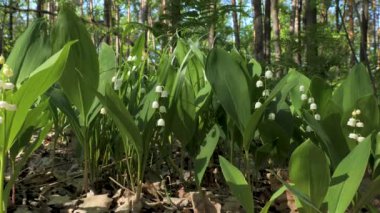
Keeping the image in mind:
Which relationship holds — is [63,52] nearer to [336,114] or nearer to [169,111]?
[169,111]

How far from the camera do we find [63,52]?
90cm

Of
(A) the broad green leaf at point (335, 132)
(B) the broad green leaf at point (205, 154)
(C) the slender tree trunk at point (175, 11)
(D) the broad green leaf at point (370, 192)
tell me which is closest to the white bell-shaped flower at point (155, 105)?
(B) the broad green leaf at point (205, 154)

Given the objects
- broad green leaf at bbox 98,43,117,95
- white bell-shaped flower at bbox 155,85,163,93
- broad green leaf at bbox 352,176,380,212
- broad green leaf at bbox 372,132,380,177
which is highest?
broad green leaf at bbox 98,43,117,95

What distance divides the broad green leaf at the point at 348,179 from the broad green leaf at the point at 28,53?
3.10ft

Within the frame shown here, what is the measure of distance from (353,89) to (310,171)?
0.57 metres

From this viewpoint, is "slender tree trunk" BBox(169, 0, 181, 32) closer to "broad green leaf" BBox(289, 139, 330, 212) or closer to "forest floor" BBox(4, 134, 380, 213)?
"forest floor" BBox(4, 134, 380, 213)

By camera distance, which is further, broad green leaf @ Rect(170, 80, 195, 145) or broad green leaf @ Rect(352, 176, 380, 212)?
broad green leaf @ Rect(170, 80, 195, 145)

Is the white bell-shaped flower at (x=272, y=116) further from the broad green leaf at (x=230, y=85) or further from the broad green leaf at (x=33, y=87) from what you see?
the broad green leaf at (x=33, y=87)

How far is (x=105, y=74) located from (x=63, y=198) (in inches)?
18.0

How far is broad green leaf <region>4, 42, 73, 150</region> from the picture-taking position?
922mm

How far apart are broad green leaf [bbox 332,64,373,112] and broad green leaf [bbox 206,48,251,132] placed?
379 millimetres

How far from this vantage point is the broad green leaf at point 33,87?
922mm

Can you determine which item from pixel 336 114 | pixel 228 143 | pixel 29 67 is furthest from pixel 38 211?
pixel 336 114

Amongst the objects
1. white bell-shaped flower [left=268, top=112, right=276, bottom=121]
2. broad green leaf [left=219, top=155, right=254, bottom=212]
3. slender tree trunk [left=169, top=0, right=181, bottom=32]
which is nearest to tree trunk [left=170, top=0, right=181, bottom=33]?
slender tree trunk [left=169, top=0, right=181, bottom=32]
